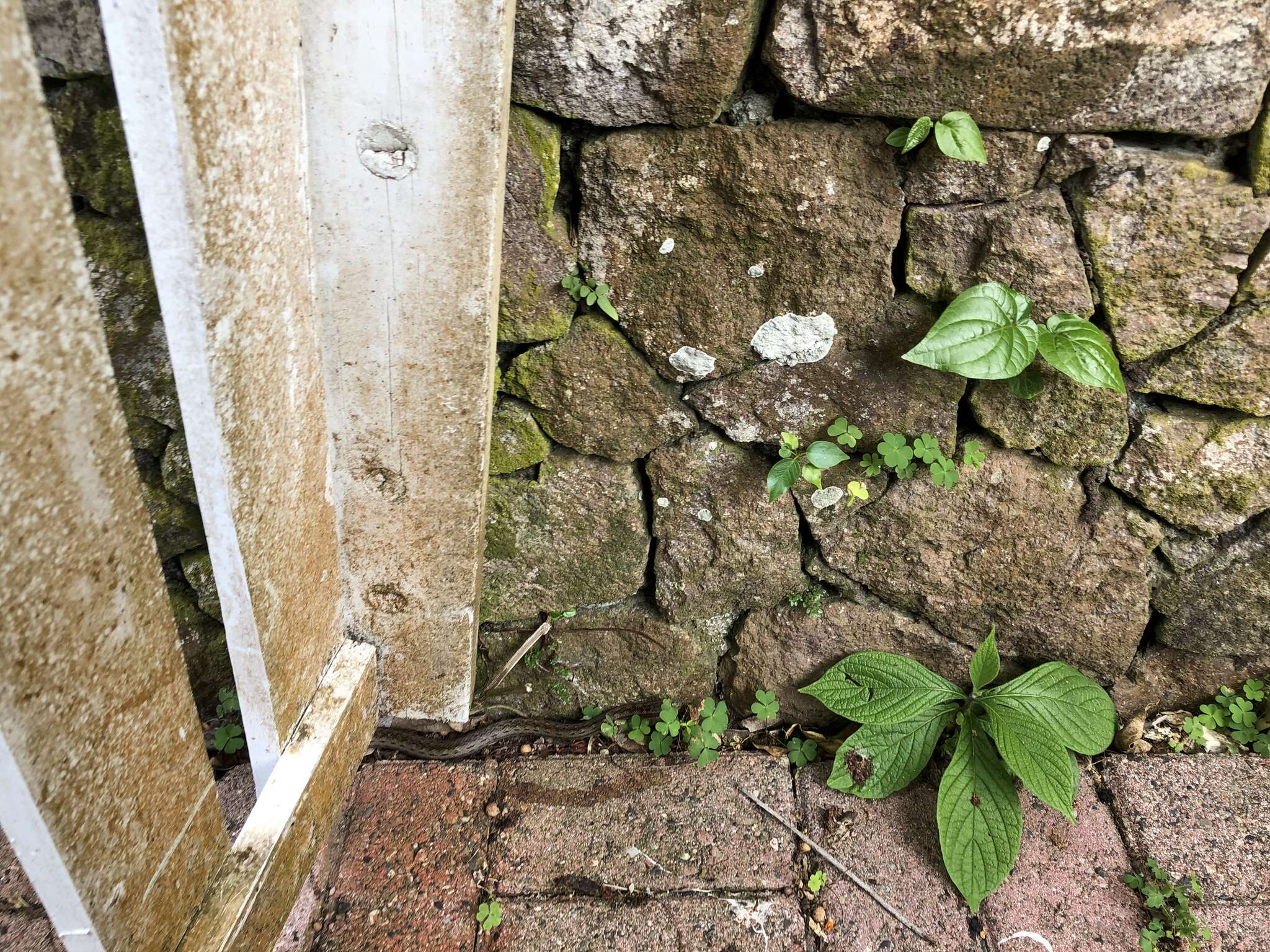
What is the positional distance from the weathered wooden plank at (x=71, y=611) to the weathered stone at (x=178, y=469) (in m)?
0.72

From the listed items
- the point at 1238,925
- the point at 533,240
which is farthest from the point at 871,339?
the point at 1238,925

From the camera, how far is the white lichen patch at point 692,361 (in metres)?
1.62

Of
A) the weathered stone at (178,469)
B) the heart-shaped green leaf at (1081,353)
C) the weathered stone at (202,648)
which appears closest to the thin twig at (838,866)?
the heart-shaped green leaf at (1081,353)

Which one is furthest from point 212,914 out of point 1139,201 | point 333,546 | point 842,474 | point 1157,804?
point 1157,804

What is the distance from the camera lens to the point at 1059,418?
5.52ft

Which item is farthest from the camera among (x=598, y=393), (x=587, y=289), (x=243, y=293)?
(x=598, y=393)

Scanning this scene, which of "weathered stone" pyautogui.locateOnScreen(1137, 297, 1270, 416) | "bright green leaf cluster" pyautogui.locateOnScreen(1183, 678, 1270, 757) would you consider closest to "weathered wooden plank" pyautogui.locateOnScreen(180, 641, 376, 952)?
"weathered stone" pyautogui.locateOnScreen(1137, 297, 1270, 416)

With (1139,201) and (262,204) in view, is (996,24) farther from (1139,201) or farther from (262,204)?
(262,204)

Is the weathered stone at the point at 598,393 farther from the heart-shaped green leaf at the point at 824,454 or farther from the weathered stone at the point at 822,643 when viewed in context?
the weathered stone at the point at 822,643

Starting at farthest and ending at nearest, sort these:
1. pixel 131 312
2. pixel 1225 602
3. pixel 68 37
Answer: pixel 1225 602 → pixel 131 312 → pixel 68 37

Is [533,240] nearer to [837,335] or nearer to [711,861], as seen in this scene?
[837,335]

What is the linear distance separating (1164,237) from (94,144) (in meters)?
1.84

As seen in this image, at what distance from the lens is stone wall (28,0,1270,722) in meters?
1.33

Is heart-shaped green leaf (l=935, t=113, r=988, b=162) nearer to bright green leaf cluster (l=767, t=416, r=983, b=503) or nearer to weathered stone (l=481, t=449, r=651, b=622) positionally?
bright green leaf cluster (l=767, t=416, r=983, b=503)
